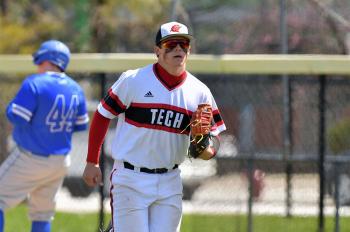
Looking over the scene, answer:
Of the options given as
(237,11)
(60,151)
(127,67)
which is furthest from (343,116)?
(237,11)

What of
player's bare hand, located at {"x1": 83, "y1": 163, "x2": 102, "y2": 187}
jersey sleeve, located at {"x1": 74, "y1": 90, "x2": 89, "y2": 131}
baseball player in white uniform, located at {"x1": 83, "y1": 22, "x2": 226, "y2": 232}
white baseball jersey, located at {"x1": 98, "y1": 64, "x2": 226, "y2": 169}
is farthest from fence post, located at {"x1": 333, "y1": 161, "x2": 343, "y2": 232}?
player's bare hand, located at {"x1": 83, "y1": 163, "x2": 102, "y2": 187}

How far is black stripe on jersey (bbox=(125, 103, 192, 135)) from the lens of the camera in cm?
606

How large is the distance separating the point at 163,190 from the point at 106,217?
3.89 m

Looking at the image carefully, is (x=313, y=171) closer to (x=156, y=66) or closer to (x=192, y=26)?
(x=192, y=26)

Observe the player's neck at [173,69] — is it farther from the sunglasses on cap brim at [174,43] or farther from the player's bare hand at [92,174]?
the player's bare hand at [92,174]

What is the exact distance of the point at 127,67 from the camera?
360 inches

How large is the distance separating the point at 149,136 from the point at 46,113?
236 centimetres

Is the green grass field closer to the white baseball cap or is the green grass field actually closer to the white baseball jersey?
the white baseball jersey

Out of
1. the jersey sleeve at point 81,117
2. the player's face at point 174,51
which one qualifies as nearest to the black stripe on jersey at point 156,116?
the player's face at point 174,51

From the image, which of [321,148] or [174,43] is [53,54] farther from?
[321,148]

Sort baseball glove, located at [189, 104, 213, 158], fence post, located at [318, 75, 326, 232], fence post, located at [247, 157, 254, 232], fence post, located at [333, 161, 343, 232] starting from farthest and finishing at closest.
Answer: fence post, located at [247, 157, 254, 232], fence post, located at [318, 75, 326, 232], fence post, located at [333, 161, 343, 232], baseball glove, located at [189, 104, 213, 158]

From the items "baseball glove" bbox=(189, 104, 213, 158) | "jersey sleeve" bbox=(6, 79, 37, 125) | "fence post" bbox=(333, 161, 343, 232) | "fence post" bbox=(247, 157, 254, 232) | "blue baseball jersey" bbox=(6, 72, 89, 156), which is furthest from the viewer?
"fence post" bbox=(247, 157, 254, 232)

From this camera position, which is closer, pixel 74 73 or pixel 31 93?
pixel 31 93

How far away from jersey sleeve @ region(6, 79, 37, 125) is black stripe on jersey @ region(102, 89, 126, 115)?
2094 millimetres
